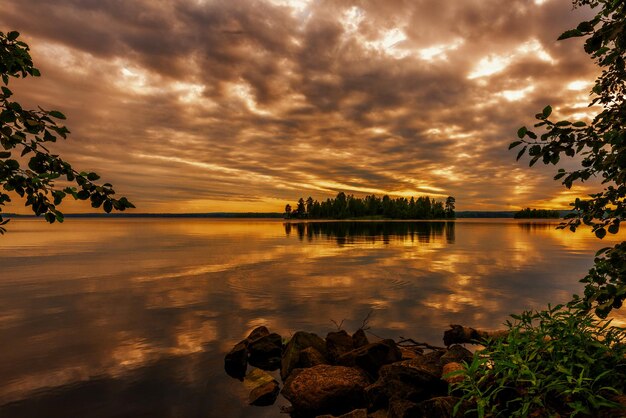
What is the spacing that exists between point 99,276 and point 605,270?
38241 millimetres

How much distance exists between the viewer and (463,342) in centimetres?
1546

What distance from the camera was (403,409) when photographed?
756cm

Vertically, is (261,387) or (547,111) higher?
(547,111)

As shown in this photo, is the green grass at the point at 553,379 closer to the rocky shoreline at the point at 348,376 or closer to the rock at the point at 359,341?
the rocky shoreline at the point at 348,376

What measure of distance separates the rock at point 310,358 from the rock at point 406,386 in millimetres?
3058

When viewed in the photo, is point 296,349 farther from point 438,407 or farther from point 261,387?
point 438,407

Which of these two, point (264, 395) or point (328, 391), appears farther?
point (264, 395)

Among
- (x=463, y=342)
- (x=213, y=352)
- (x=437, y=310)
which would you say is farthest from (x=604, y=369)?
(x=437, y=310)

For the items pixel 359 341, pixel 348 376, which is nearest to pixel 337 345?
pixel 359 341

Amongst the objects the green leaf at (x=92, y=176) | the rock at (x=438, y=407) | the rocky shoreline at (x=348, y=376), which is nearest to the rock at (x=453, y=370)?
the rocky shoreline at (x=348, y=376)

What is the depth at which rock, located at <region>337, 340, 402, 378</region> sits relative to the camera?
11422 mm

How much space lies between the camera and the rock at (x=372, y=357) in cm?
1142

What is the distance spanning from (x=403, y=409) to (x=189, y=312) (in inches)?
659

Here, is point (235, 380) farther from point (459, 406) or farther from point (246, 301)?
point (246, 301)
